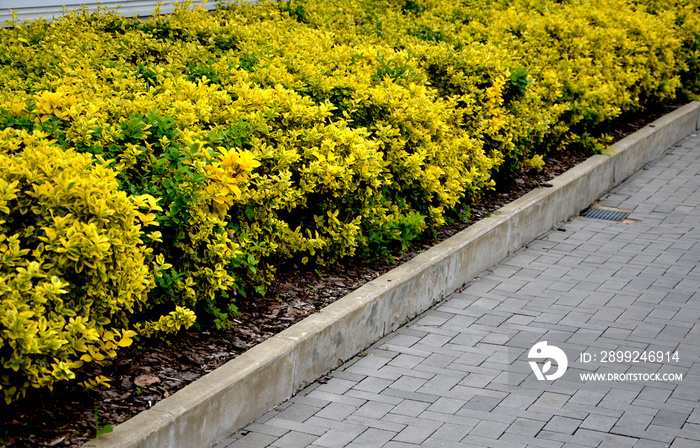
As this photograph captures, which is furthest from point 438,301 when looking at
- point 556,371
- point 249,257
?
point 249,257

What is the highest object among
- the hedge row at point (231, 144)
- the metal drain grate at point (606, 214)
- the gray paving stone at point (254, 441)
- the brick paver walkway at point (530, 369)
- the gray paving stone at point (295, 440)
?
the hedge row at point (231, 144)

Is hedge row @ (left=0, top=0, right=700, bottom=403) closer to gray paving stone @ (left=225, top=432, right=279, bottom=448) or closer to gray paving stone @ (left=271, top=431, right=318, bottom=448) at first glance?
gray paving stone @ (left=225, top=432, right=279, bottom=448)

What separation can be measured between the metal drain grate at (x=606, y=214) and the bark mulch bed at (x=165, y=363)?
8.80 feet

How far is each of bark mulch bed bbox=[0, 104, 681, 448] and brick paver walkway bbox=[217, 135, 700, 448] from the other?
0.44m

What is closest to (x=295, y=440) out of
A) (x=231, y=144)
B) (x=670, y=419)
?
(x=231, y=144)

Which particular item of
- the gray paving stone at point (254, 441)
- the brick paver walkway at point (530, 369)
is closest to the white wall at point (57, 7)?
the brick paver walkway at point (530, 369)

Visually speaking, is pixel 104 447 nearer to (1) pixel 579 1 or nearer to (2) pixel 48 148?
(2) pixel 48 148

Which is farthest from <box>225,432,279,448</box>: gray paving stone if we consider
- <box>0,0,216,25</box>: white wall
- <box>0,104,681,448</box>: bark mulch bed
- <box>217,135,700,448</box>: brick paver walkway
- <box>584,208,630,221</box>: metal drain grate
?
<box>584,208,630,221</box>: metal drain grate

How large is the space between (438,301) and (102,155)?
2829mm

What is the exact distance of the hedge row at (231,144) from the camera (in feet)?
12.9

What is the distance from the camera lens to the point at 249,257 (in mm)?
5191

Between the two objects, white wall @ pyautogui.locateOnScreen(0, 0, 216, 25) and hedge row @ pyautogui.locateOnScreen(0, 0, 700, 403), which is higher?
white wall @ pyautogui.locateOnScreen(0, 0, 216, 25)

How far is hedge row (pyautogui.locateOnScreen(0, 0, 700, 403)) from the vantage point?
12.9 feet

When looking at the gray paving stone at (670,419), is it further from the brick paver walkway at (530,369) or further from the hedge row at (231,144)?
the hedge row at (231,144)
